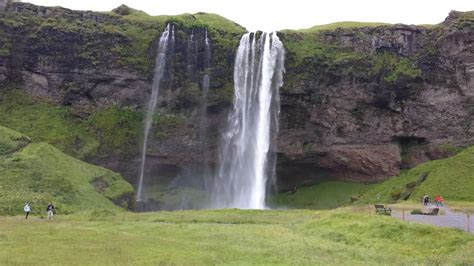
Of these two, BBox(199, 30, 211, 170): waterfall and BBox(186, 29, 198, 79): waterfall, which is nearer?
BBox(199, 30, 211, 170): waterfall

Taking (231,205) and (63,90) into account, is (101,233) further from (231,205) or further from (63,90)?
(63,90)

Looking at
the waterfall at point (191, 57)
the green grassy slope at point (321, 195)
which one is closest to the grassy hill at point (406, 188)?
the green grassy slope at point (321, 195)

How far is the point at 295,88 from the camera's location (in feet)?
236

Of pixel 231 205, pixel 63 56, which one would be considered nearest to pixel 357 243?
pixel 231 205

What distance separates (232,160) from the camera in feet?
234

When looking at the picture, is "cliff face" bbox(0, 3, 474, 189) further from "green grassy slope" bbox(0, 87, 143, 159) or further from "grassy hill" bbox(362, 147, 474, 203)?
"grassy hill" bbox(362, 147, 474, 203)

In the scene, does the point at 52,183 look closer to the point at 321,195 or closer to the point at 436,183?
the point at 321,195

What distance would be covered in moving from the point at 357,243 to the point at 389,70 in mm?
48640

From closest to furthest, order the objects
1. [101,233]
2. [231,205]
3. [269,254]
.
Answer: [269,254] < [101,233] < [231,205]

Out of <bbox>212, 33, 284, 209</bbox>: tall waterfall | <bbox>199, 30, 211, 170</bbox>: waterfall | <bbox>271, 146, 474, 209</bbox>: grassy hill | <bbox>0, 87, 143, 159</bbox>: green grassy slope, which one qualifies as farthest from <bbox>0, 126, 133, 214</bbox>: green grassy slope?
<bbox>271, 146, 474, 209</bbox>: grassy hill

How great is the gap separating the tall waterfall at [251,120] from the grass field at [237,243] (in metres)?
33.5

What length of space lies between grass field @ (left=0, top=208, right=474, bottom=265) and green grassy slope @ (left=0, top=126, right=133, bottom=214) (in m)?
9.33

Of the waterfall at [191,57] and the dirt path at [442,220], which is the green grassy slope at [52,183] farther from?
the dirt path at [442,220]

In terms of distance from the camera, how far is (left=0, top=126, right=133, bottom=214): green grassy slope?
46000 mm
